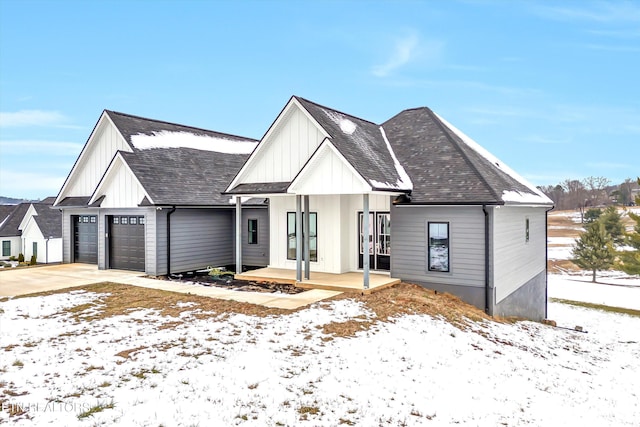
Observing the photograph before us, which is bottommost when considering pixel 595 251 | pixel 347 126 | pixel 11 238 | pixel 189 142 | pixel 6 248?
pixel 595 251

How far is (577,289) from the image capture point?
35.7 m

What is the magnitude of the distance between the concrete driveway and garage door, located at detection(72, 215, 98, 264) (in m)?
0.62

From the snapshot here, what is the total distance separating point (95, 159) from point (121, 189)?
13.2 feet

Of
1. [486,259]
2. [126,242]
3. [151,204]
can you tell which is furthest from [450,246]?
[126,242]

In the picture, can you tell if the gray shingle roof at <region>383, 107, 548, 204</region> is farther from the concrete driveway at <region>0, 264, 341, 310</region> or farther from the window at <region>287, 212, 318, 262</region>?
the concrete driveway at <region>0, 264, 341, 310</region>

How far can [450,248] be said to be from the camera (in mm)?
13656

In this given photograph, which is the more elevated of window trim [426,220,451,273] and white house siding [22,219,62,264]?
window trim [426,220,451,273]

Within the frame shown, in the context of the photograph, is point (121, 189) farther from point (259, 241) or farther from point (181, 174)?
point (259, 241)

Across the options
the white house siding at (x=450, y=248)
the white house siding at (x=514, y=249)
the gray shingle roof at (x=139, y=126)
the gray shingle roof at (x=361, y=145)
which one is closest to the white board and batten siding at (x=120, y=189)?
the gray shingle roof at (x=139, y=126)

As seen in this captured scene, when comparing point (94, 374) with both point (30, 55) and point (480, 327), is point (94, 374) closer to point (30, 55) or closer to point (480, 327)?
point (480, 327)

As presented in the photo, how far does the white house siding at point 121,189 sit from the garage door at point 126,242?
0.69 m

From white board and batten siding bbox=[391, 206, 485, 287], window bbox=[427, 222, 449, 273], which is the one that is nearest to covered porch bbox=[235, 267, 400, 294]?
white board and batten siding bbox=[391, 206, 485, 287]

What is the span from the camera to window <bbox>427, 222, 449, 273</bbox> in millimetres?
13781

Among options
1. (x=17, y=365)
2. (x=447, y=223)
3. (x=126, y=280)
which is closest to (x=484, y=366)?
(x=447, y=223)
